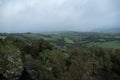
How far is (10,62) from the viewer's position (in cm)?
4259

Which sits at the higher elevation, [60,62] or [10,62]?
[10,62]

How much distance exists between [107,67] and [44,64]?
2696cm

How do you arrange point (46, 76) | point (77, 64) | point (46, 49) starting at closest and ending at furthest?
1. point (77, 64)
2. point (46, 76)
3. point (46, 49)

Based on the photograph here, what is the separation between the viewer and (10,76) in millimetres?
41094

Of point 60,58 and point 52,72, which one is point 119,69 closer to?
point 60,58

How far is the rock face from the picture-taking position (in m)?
41.4

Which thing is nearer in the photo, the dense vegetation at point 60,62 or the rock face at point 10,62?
the rock face at point 10,62

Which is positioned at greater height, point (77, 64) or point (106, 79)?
point (77, 64)

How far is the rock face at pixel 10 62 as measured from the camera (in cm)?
4143

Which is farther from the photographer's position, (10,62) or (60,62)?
(60,62)

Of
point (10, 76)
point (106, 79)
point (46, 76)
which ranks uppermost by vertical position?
point (10, 76)

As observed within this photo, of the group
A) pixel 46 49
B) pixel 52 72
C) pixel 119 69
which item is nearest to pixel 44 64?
pixel 52 72

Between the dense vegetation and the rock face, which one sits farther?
the dense vegetation

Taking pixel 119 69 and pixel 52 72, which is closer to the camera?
pixel 52 72
